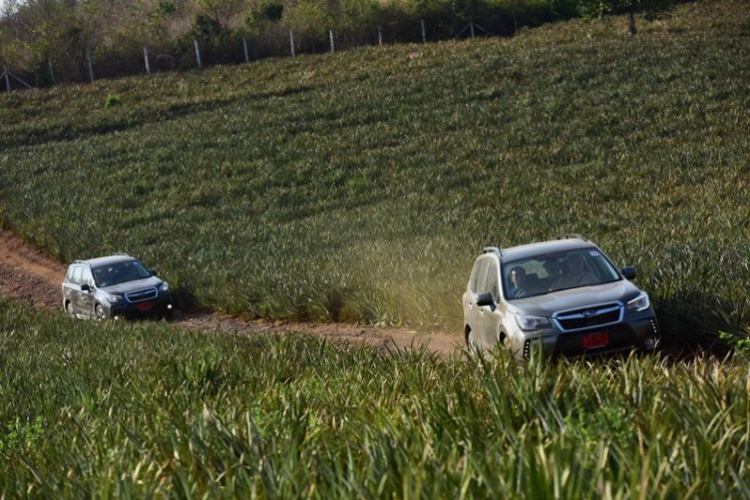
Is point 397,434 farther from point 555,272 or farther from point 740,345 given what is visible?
point 555,272

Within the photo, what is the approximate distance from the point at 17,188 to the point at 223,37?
107 ft

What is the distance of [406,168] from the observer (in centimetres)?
3878

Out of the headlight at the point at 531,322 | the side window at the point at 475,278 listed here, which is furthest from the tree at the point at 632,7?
the headlight at the point at 531,322

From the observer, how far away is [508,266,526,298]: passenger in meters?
12.1

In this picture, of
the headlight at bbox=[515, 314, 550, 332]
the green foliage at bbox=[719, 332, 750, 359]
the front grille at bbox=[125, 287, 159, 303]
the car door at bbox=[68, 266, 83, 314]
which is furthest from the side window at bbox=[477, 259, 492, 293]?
the car door at bbox=[68, 266, 83, 314]

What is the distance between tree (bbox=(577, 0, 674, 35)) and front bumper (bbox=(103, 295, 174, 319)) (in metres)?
42.7

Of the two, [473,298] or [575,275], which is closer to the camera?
[575,275]

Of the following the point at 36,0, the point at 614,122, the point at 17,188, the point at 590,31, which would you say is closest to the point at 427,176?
the point at 614,122

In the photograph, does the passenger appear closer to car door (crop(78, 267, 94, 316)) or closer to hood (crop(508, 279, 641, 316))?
hood (crop(508, 279, 641, 316))

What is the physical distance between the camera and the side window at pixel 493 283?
484 inches

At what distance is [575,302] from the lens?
11172 mm

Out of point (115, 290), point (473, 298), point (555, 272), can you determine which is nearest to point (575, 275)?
point (555, 272)

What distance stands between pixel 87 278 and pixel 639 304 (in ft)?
58.3

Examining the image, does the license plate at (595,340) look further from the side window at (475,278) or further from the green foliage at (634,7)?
the green foliage at (634,7)
